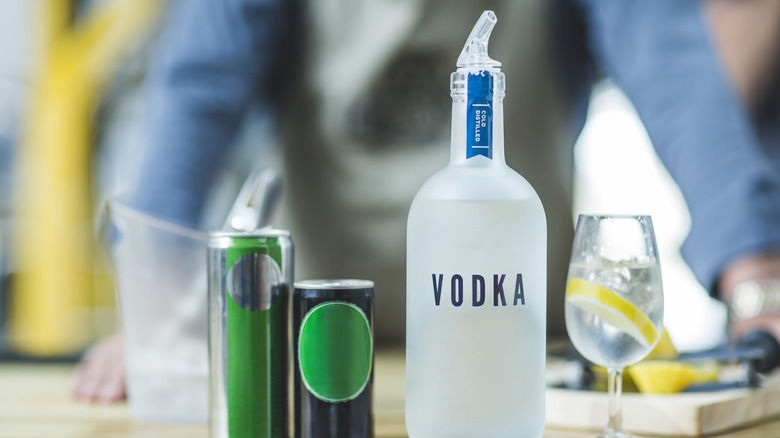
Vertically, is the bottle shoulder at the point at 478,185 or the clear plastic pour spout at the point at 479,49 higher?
the clear plastic pour spout at the point at 479,49

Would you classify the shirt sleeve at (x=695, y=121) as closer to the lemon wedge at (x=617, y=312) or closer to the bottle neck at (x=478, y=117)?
the lemon wedge at (x=617, y=312)

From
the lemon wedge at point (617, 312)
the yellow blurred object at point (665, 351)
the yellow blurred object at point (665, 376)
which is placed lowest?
the yellow blurred object at point (665, 376)

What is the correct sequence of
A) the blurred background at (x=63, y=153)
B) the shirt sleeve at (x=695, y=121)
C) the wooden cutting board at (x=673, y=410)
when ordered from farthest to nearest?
the blurred background at (x=63, y=153) < the shirt sleeve at (x=695, y=121) < the wooden cutting board at (x=673, y=410)

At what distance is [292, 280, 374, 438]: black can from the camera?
0.60m

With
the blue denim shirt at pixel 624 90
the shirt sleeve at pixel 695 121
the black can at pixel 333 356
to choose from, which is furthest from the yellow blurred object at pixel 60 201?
the black can at pixel 333 356

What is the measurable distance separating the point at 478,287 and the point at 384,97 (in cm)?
97

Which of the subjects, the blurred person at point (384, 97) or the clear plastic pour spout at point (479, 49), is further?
the blurred person at point (384, 97)

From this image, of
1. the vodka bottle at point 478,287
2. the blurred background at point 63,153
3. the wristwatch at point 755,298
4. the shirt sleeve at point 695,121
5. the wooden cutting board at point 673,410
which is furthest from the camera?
the blurred background at point 63,153

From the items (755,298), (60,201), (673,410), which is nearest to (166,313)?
(673,410)

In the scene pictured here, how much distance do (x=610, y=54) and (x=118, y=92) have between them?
71.1 inches

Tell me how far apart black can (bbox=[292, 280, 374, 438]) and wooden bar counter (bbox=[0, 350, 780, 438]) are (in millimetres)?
127

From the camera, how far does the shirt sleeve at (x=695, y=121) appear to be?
3.94 ft

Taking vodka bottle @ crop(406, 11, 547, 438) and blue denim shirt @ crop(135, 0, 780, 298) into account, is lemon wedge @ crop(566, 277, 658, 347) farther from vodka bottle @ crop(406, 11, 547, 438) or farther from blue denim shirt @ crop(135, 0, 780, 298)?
blue denim shirt @ crop(135, 0, 780, 298)

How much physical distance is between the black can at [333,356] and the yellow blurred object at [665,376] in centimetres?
33
